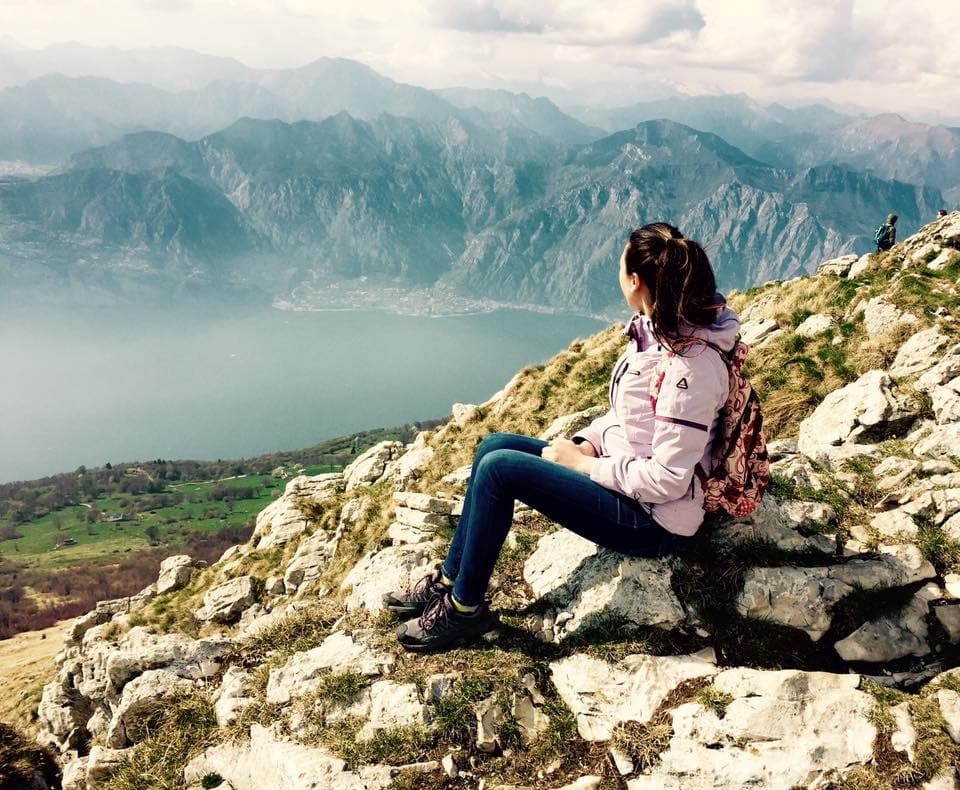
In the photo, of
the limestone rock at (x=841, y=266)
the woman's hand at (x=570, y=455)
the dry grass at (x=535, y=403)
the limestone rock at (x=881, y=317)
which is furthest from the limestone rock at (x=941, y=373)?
the limestone rock at (x=841, y=266)

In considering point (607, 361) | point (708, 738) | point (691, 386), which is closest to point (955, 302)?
point (607, 361)

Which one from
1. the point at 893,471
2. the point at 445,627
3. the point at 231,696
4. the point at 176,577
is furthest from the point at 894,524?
the point at 176,577

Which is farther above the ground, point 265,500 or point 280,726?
point 280,726

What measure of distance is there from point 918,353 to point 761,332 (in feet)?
15.1

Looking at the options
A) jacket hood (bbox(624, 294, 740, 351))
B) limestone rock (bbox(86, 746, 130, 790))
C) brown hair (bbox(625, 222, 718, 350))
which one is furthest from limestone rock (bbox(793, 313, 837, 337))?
limestone rock (bbox(86, 746, 130, 790))

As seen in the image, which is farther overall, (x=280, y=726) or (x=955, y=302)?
(x=955, y=302)

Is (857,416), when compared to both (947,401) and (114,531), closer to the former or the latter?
(947,401)

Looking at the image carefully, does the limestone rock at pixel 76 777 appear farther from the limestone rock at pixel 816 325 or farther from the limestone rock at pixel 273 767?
the limestone rock at pixel 816 325

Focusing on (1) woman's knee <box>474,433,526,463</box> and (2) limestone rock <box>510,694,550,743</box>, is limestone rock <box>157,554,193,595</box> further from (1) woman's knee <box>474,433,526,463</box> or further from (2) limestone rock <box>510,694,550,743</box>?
(2) limestone rock <box>510,694,550,743</box>

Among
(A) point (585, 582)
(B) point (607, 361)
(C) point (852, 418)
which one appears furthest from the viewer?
(B) point (607, 361)

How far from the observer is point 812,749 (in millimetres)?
5016

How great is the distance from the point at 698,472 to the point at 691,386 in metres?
1.15

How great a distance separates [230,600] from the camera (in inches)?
627

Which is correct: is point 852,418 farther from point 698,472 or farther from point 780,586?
point 698,472
